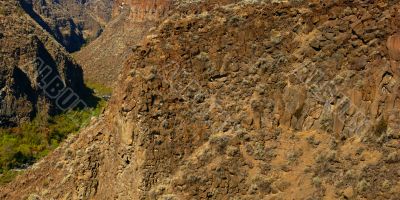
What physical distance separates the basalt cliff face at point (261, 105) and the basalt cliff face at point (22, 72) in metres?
43.7

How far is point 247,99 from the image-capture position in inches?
890

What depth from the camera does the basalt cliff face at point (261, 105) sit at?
69.8ft

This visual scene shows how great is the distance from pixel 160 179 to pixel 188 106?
3317 millimetres

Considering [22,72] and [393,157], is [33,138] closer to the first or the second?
[22,72]

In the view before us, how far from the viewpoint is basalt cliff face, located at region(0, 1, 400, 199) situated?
838 inches

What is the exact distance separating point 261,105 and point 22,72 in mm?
50115

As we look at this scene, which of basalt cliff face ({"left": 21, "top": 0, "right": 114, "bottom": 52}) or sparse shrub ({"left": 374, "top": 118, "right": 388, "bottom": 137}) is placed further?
basalt cliff face ({"left": 21, "top": 0, "right": 114, "bottom": 52})

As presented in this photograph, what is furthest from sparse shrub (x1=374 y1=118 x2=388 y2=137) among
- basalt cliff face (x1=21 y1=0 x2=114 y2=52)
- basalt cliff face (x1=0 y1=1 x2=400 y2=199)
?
basalt cliff face (x1=21 y1=0 x2=114 y2=52)

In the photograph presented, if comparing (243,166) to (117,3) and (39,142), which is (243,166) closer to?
(39,142)

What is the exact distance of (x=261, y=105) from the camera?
73.4ft

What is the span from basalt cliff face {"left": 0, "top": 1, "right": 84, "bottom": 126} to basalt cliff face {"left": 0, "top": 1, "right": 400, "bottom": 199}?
43.7 meters

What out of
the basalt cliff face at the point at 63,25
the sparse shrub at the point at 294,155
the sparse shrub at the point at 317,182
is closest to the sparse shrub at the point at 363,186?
the sparse shrub at the point at 317,182

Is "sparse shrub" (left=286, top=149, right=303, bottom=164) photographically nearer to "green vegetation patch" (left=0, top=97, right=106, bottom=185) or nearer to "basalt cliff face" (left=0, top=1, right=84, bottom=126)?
"green vegetation patch" (left=0, top=97, right=106, bottom=185)

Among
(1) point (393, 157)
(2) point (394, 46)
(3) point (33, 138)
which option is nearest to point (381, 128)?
(1) point (393, 157)
